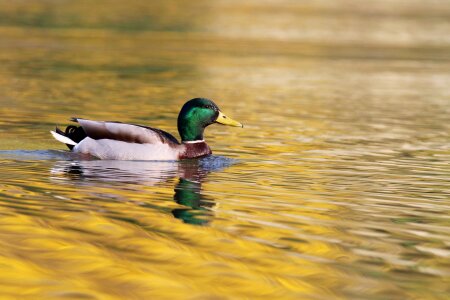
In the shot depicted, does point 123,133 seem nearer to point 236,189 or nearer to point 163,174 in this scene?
point 163,174

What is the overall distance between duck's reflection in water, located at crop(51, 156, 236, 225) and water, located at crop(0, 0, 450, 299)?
38 mm

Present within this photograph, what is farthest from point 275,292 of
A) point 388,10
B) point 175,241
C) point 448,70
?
point 388,10

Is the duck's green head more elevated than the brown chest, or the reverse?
the duck's green head

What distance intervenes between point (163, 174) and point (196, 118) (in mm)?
2212

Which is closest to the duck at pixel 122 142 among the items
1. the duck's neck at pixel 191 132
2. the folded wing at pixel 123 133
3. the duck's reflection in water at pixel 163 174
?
the folded wing at pixel 123 133

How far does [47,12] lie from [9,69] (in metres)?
35.3

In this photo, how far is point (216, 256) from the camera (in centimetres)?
913

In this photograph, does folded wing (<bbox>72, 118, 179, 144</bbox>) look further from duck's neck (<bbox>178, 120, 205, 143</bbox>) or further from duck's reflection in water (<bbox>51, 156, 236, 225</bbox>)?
duck's neck (<bbox>178, 120, 205, 143</bbox>)

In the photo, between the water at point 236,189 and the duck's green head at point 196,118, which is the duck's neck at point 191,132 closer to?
the duck's green head at point 196,118

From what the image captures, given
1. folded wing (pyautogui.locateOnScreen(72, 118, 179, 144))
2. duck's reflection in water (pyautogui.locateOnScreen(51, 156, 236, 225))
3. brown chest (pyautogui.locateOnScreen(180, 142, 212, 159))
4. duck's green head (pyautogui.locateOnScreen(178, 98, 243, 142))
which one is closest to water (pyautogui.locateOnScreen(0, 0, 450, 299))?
duck's reflection in water (pyautogui.locateOnScreen(51, 156, 236, 225))

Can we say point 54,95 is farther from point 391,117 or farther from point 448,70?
point 448,70

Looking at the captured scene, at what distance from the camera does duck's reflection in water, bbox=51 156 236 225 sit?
11.9m

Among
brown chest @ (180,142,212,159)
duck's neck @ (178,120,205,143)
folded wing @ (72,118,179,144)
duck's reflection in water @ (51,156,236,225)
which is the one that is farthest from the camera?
duck's neck @ (178,120,205,143)

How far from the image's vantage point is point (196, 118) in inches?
636
